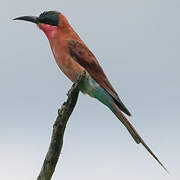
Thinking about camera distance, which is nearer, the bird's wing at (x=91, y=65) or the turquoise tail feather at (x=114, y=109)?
the turquoise tail feather at (x=114, y=109)

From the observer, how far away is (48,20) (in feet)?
19.5

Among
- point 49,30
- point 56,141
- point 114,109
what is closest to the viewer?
point 56,141

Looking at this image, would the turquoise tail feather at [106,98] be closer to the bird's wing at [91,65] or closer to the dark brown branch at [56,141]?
the bird's wing at [91,65]

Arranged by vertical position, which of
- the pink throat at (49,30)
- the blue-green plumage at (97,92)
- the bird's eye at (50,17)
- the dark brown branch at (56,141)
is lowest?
the dark brown branch at (56,141)

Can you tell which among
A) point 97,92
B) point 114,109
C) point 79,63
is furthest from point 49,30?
point 114,109

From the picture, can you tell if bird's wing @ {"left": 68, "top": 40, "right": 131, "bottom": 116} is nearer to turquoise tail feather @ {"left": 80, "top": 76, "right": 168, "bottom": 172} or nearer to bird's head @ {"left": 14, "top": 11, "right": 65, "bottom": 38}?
turquoise tail feather @ {"left": 80, "top": 76, "right": 168, "bottom": 172}

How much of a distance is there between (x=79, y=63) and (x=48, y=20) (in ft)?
2.54

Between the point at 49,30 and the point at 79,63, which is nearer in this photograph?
the point at 79,63

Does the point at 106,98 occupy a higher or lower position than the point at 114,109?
higher

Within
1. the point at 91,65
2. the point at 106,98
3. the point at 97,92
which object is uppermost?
the point at 91,65

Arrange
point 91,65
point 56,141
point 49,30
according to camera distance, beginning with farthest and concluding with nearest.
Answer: point 49,30, point 91,65, point 56,141

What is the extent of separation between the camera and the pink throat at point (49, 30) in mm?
5792

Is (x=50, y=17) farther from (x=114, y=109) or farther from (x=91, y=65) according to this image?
(x=114, y=109)

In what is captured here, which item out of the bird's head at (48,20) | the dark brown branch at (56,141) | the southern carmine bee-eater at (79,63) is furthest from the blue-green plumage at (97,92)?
the bird's head at (48,20)
